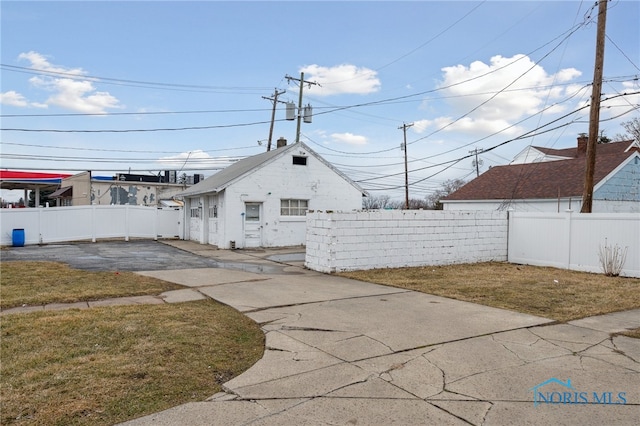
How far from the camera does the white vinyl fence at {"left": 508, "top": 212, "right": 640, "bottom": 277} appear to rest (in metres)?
12.8

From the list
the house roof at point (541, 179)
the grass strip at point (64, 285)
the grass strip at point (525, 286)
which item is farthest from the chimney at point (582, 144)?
the grass strip at point (64, 285)

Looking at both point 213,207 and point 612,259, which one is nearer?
point 612,259

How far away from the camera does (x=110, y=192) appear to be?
41750 millimetres

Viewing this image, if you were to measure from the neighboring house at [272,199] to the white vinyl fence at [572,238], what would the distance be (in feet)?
30.4

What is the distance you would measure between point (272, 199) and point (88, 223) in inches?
401

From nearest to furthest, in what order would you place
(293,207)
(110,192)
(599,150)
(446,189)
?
(293,207) < (599,150) < (110,192) < (446,189)

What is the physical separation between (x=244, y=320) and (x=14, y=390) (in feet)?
11.0

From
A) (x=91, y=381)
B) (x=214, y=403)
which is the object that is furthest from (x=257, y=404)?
(x=91, y=381)

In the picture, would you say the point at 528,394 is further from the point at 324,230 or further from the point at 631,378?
the point at 324,230

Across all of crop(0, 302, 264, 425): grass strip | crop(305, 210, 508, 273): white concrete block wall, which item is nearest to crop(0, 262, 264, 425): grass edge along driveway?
crop(0, 302, 264, 425): grass strip

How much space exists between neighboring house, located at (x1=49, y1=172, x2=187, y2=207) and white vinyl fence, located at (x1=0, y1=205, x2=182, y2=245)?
13555 millimetres

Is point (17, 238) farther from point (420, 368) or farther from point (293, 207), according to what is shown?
point (420, 368)

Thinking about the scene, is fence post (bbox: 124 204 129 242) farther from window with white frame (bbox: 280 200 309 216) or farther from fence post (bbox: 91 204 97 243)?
window with white frame (bbox: 280 200 309 216)

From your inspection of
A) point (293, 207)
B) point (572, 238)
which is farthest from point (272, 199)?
point (572, 238)
